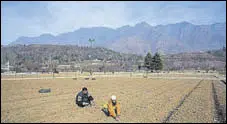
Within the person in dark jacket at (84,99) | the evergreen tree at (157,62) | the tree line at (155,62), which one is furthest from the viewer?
the tree line at (155,62)

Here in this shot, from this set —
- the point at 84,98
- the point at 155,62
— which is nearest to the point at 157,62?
the point at 155,62

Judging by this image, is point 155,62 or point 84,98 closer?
point 84,98

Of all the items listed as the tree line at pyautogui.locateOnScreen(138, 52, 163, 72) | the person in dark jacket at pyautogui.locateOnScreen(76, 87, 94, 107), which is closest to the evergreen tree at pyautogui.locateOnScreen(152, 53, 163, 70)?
the tree line at pyautogui.locateOnScreen(138, 52, 163, 72)

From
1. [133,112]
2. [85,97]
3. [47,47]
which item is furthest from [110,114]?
[47,47]

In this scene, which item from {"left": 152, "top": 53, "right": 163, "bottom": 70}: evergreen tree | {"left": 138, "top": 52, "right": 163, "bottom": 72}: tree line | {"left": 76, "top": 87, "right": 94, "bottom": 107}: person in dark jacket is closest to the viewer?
{"left": 76, "top": 87, "right": 94, "bottom": 107}: person in dark jacket

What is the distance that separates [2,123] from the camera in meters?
10.8

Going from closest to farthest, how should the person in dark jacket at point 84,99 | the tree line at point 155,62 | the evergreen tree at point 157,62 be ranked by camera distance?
the person in dark jacket at point 84,99, the evergreen tree at point 157,62, the tree line at point 155,62

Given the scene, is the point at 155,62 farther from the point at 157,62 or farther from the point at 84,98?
the point at 84,98

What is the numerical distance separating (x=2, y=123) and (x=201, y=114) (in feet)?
29.5

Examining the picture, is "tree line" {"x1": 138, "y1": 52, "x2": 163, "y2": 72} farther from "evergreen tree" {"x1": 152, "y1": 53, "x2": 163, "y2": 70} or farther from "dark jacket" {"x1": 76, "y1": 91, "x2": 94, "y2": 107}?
Result: "dark jacket" {"x1": 76, "y1": 91, "x2": 94, "y2": 107}

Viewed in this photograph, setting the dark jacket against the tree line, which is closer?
the dark jacket

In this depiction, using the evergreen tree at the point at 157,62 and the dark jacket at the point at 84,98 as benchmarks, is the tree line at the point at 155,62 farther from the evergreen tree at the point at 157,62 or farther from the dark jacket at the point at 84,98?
the dark jacket at the point at 84,98

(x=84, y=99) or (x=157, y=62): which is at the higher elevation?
(x=157, y=62)

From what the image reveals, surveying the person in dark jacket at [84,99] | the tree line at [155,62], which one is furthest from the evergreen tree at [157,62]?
the person in dark jacket at [84,99]
